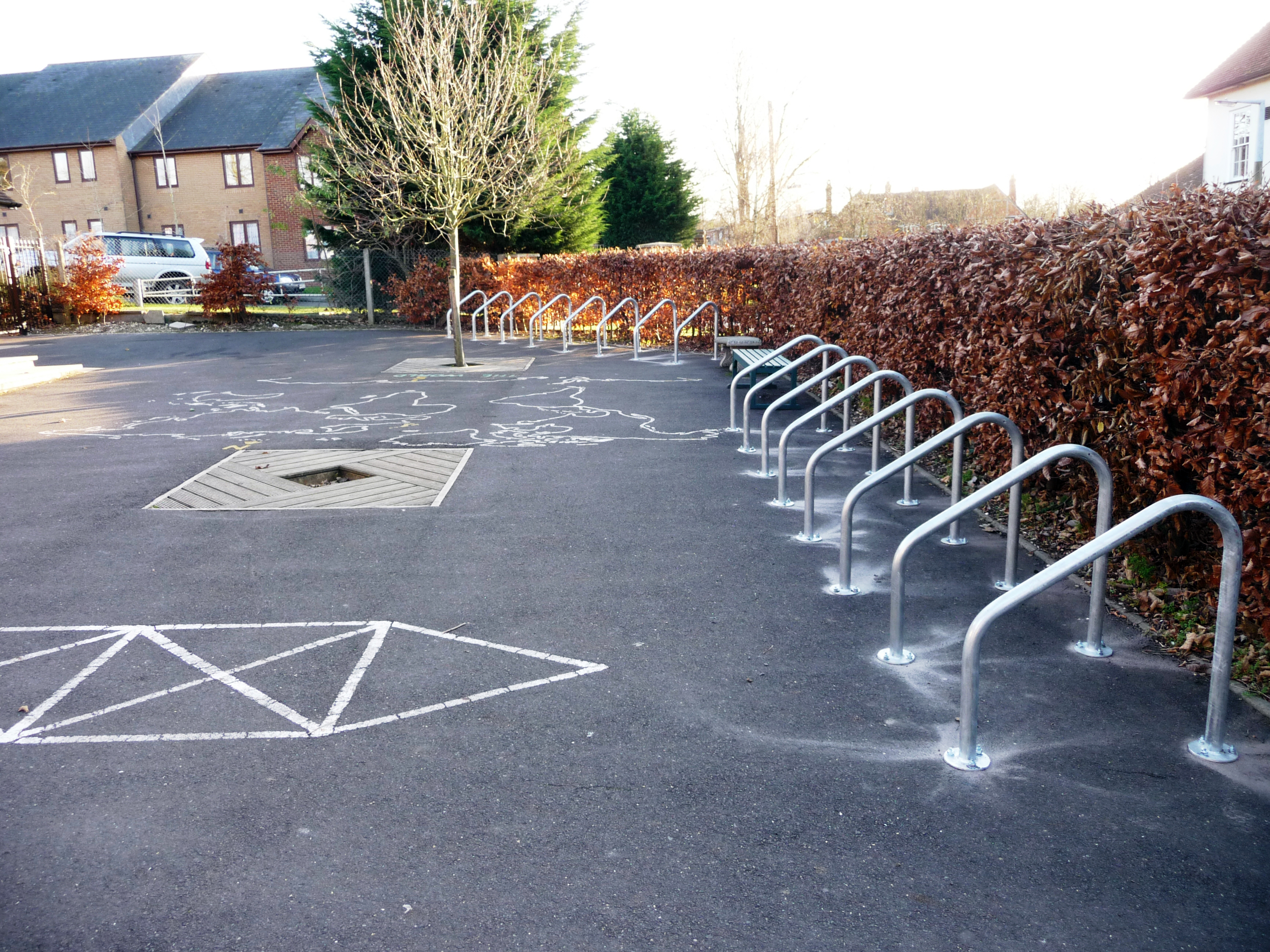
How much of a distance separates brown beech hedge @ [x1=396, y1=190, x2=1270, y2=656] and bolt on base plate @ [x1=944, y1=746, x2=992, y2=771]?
1.31 m

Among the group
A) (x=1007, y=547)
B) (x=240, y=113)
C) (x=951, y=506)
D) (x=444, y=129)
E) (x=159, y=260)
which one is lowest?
(x=1007, y=547)

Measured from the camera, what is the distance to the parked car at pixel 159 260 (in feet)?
97.2

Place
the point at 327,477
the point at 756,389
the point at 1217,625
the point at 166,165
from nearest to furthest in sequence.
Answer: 1. the point at 1217,625
2. the point at 327,477
3. the point at 756,389
4. the point at 166,165

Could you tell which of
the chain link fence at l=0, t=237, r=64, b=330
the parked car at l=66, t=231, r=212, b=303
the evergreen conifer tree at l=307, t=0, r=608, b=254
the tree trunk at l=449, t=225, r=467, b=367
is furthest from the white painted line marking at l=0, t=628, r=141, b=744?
the parked car at l=66, t=231, r=212, b=303

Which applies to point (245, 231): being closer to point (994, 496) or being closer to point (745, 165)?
point (745, 165)

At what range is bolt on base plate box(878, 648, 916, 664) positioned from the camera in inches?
165

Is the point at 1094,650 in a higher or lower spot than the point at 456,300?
lower

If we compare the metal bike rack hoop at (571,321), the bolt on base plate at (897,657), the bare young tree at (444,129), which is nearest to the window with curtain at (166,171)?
the bare young tree at (444,129)

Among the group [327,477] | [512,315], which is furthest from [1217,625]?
[512,315]

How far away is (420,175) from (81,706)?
41.9 feet

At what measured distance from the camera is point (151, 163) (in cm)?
4503

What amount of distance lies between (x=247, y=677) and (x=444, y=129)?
11.4 metres

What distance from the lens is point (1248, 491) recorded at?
3834 mm

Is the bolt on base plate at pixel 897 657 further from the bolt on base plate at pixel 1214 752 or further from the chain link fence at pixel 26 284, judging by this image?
the chain link fence at pixel 26 284
